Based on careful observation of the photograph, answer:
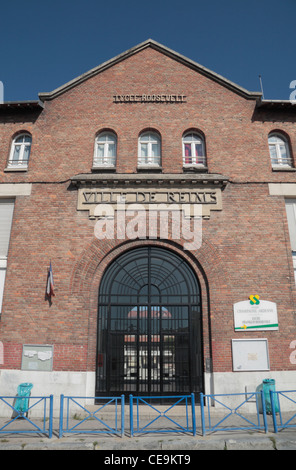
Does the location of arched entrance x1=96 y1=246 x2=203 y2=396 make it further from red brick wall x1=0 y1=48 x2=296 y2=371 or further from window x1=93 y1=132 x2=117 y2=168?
window x1=93 y1=132 x2=117 y2=168

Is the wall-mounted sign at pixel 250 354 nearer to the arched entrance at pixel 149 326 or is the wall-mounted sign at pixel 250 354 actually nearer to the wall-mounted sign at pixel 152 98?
the arched entrance at pixel 149 326

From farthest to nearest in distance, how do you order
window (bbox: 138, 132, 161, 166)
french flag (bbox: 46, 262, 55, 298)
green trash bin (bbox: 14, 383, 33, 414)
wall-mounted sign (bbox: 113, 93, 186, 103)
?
wall-mounted sign (bbox: 113, 93, 186, 103) → window (bbox: 138, 132, 161, 166) → french flag (bbox: 46, 262, 55, 298) → green trash bin (bbox: 14, 383, 33, 414)

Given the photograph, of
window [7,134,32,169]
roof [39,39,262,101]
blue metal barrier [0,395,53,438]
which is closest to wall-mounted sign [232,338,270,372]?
blue metal barrier [0,395,53,438]

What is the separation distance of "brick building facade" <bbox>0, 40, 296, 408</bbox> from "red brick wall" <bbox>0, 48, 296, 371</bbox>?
0.15ft

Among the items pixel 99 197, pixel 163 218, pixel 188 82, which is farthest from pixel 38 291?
pixel 188 82

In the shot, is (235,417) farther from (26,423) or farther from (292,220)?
(292,220)

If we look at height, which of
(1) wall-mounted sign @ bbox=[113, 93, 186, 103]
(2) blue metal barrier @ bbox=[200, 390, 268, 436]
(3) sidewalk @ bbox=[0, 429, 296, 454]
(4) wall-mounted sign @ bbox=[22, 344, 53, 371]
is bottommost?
(3) sidewalk @ bbox=[0, 429, 296, 454]

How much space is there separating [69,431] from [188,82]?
13.6 meters

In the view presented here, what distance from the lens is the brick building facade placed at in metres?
10.6

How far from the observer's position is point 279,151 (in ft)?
42.9

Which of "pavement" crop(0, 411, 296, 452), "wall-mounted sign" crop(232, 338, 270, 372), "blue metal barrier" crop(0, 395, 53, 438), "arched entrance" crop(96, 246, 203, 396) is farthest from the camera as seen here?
"arched entrance" crop(96, 246, 203, 396)

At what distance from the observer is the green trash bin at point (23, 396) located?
959 cm

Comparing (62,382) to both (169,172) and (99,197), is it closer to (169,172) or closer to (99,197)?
(99,197)

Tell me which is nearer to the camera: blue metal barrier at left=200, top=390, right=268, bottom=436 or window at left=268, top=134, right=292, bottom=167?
blue metal barrier at left=200, top=390, right=268, bottom=436
